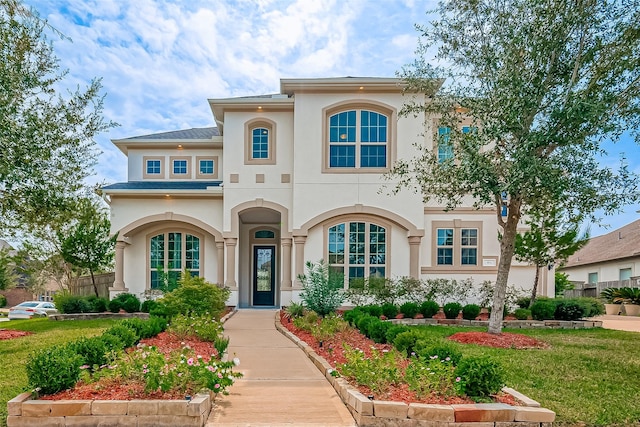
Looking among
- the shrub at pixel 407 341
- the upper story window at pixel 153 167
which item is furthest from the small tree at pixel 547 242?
the upper story window at pixel 153 167

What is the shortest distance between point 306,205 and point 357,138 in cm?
291

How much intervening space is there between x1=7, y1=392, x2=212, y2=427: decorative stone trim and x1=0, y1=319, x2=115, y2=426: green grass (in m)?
0.37

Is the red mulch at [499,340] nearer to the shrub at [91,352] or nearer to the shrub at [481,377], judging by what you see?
the shrub at [481,377]

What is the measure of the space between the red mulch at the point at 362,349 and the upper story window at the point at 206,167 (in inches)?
273

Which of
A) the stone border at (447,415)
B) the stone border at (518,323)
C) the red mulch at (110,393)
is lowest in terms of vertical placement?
the stone border at (518,323)

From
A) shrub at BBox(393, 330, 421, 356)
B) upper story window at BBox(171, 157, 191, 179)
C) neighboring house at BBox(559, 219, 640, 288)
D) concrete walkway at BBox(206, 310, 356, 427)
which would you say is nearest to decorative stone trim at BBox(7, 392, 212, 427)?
concrete walkway at BBox(206, 310, 356, 427)

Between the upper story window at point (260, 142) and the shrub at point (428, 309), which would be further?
the upper story window at point (260, 142)

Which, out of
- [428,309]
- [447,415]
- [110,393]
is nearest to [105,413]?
[110,393]

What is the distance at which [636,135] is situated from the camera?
9.20 m

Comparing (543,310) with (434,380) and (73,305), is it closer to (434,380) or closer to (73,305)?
(434,380)

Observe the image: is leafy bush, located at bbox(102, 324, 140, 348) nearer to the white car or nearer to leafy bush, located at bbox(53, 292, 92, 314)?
leafy bush, located at bbox(53, 292, 92, 314)

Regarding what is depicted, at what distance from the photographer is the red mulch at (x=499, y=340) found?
9.39 meters

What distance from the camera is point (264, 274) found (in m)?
17.5

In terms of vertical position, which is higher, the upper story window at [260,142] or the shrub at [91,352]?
the upper story window at [260,142]
